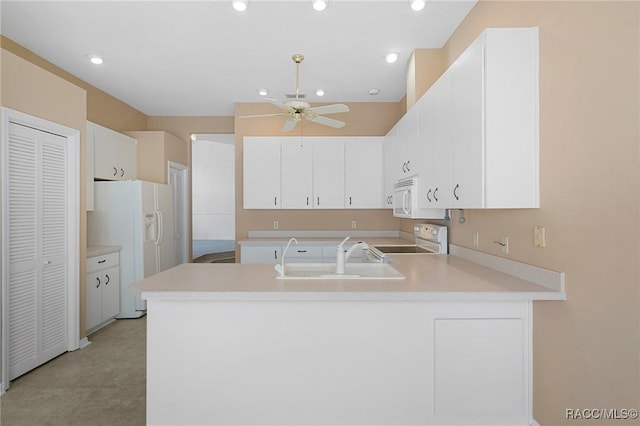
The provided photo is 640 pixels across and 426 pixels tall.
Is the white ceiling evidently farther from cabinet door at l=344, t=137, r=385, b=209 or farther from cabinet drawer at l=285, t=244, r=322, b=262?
cabinet drawer at l=285, t=244, r=322, b=262

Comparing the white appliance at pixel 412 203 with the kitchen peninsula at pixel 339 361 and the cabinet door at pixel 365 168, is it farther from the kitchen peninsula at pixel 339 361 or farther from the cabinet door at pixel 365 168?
the cabinet door at pixel 365 168

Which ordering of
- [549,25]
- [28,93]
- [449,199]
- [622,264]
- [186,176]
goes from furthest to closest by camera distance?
[186,176]
[28,93]
[449,199]
[549,25]
[622,264]

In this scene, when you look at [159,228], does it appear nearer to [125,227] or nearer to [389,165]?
[125,227]

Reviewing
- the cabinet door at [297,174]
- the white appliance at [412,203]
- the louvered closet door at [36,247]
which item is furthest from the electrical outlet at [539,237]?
the louvered closet door at [36,247]

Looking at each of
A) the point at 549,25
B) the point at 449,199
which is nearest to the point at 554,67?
the point at 549,25

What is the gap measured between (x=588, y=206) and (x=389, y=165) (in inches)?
109

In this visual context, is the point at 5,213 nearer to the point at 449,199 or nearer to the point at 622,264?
the point at 449,199

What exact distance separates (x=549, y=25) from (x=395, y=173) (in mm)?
2169

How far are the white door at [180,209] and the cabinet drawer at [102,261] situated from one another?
1.34 m

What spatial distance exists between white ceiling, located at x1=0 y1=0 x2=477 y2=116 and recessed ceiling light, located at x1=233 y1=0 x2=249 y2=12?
2.5 inches

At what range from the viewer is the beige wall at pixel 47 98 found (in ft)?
8.77

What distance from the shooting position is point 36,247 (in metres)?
2.97

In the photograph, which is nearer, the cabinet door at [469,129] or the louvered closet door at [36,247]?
the cabinet door at [469,129]

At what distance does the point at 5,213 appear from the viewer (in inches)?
105
